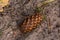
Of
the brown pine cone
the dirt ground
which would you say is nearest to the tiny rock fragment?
the dirt ground

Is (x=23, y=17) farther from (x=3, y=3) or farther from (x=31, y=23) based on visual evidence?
(x=3, y=3)

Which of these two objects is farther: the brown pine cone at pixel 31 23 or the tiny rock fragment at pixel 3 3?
the tiny rock fragment at pixel 3 3

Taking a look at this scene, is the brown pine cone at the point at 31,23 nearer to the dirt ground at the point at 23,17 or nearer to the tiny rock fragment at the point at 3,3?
the dirt ground at the point at 23,17

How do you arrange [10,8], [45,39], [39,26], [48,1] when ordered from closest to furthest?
[45,39] → [39,26] → [48,1] → [10,8]

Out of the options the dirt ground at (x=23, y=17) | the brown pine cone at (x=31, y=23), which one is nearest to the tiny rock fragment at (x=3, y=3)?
the dirt ground at (x=23, y=17)

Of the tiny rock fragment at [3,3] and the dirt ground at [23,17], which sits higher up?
the tiny rock fragment at [3,3]

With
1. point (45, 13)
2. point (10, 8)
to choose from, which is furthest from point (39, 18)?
point (10, 8)

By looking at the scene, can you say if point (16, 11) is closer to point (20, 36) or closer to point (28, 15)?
point (28, 15)
